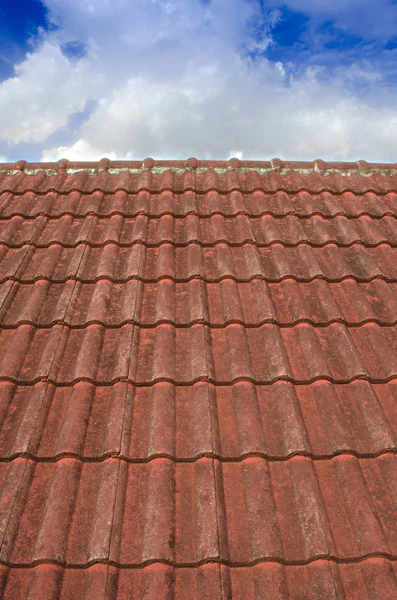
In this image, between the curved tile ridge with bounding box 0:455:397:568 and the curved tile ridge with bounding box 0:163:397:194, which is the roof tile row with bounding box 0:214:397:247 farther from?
the curved tile ridge with bounding box 0:455:397:568

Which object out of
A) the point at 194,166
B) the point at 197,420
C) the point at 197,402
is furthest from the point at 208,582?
the point at 194,166

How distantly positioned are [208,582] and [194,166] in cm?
417

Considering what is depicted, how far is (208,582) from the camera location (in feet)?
5.51

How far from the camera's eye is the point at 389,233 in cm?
388

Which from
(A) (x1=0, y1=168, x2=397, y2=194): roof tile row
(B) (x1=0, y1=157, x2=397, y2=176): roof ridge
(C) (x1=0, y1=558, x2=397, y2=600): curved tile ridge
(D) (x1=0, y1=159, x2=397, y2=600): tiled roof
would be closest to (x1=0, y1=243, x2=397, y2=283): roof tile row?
(D) (x1=0, y1=159, x2=397, y2=600): tiled roof

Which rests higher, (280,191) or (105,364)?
(280,191)

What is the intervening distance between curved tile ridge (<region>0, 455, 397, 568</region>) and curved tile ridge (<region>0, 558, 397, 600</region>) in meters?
0.03

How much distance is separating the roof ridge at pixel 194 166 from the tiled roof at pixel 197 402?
1024 millimetres

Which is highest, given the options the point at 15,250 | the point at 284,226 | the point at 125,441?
the point at 284,226

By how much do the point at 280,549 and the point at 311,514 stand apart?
0.20m

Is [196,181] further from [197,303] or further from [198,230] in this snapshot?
[197,303]

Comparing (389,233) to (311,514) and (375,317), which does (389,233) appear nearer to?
(375,317)

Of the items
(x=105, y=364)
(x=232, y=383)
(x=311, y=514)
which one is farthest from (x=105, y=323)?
(x=311, y=514)

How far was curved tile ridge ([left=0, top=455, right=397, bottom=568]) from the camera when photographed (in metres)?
1.77
